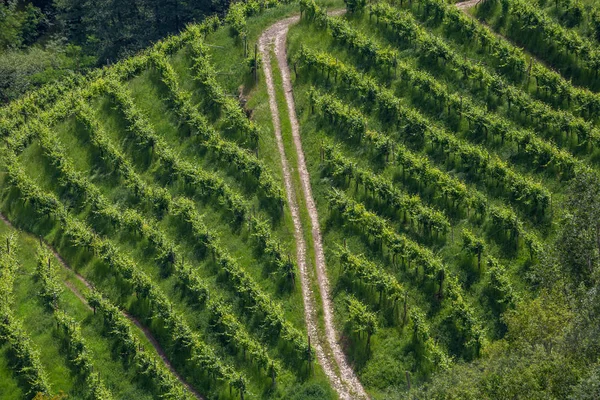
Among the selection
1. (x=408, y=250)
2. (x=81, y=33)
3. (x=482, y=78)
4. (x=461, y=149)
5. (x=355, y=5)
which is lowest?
(x=408, y=250)

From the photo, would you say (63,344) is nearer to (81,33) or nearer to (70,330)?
(70,330)

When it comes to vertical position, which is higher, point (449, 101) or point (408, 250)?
point (449, 101)

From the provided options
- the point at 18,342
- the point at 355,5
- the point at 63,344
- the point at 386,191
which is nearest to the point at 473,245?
the point at 386,191

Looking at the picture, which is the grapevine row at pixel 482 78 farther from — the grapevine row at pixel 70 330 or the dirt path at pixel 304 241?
the grapevine row at pixel 70 330

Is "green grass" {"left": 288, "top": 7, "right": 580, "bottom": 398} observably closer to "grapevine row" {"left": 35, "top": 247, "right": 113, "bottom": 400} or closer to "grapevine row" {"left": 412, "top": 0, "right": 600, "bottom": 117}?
"grapevine row" {"left": 412, "top": 0, "right": 600, "bottom": 117}

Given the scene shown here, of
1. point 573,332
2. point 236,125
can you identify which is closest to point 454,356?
point 573,332

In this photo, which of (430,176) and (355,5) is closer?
(430,176)

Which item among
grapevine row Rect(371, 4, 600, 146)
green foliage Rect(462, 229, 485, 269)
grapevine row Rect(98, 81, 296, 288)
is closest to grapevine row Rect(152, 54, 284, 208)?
grapevine row Rect(98, 81, 296, 288)

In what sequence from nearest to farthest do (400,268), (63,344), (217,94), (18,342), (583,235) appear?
(583,235) → (18,342) → (400,268) → (63,344) → (217,94)
